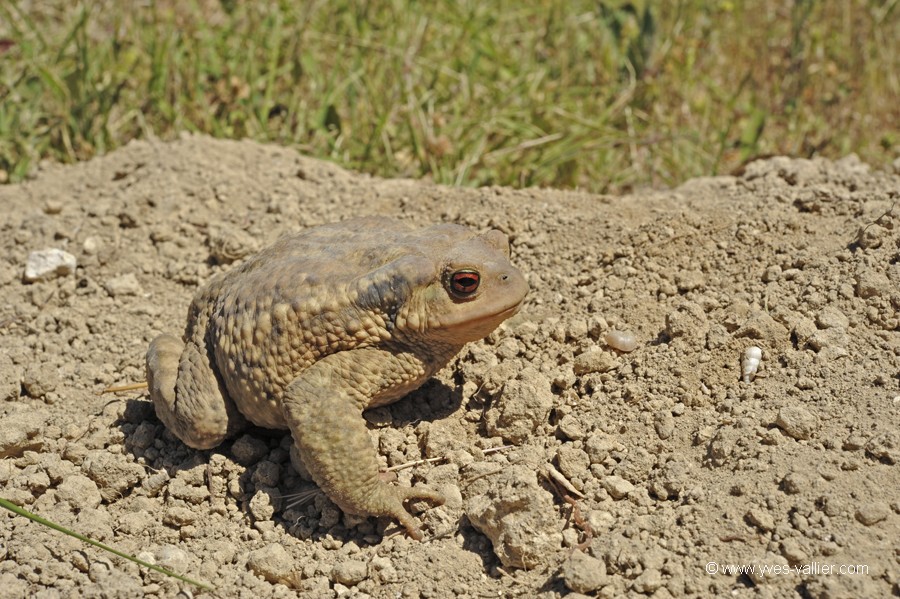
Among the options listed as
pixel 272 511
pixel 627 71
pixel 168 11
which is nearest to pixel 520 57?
pixel 627 71

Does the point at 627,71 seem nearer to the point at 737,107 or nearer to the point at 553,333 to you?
the point at 737,107

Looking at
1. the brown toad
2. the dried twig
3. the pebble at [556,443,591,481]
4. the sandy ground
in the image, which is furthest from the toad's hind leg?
the pebble at [556,443,591,481]

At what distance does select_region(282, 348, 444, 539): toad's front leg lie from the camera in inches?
109

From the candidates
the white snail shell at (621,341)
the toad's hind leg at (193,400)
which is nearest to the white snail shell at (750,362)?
the white snail shell at (621,341)

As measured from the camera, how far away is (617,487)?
2814 millimetres

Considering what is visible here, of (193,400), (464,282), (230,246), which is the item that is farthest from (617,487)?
(230,246)

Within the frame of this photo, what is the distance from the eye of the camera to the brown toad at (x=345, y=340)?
282cm

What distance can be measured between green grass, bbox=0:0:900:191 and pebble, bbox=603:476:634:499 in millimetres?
2161

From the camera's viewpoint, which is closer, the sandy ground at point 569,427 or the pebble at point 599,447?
the sandy ground at point 569,427

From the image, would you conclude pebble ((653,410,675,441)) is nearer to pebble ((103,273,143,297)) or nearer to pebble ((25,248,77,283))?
pebble ((103,273,143,297))

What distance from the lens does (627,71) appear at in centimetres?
558

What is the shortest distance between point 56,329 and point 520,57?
340 centimetres

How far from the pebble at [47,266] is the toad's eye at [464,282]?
7.29 feet

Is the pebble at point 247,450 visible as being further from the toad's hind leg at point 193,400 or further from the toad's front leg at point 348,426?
the toad's front leg at point 348,426
